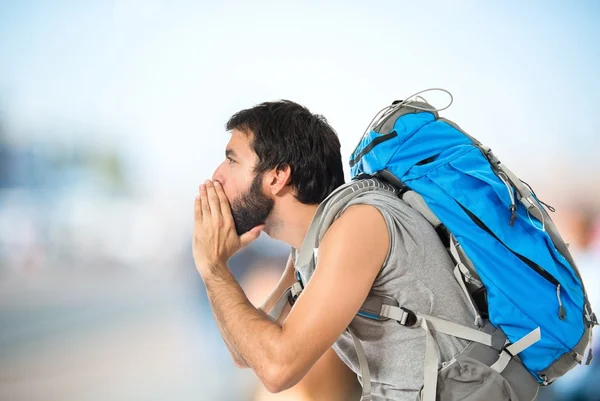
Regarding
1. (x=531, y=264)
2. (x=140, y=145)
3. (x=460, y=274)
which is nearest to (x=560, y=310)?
(x=531, y=264)

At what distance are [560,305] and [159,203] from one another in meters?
2.11

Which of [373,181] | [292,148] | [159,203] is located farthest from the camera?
[159,203]

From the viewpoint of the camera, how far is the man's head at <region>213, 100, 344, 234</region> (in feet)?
6.25

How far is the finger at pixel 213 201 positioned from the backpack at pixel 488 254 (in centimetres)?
36

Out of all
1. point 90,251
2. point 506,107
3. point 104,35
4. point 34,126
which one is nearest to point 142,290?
point 90,251

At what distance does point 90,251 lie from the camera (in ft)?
10.4

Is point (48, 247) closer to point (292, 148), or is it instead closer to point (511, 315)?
point (292, 148)

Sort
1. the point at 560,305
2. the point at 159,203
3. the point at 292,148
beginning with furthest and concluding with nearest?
the point at 159,203 < the point at 292,148 < the point at 560,305

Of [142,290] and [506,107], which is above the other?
[506,107]

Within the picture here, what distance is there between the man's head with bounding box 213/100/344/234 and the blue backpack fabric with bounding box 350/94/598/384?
35cm

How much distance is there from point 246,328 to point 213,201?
1.63 feet

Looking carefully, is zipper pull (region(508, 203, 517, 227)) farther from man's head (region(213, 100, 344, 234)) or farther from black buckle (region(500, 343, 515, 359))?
man's head (region(213, 100, 344, 234))

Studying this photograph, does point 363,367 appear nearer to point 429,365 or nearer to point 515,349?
point 429,365

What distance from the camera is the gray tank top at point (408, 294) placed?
154 centimetres
